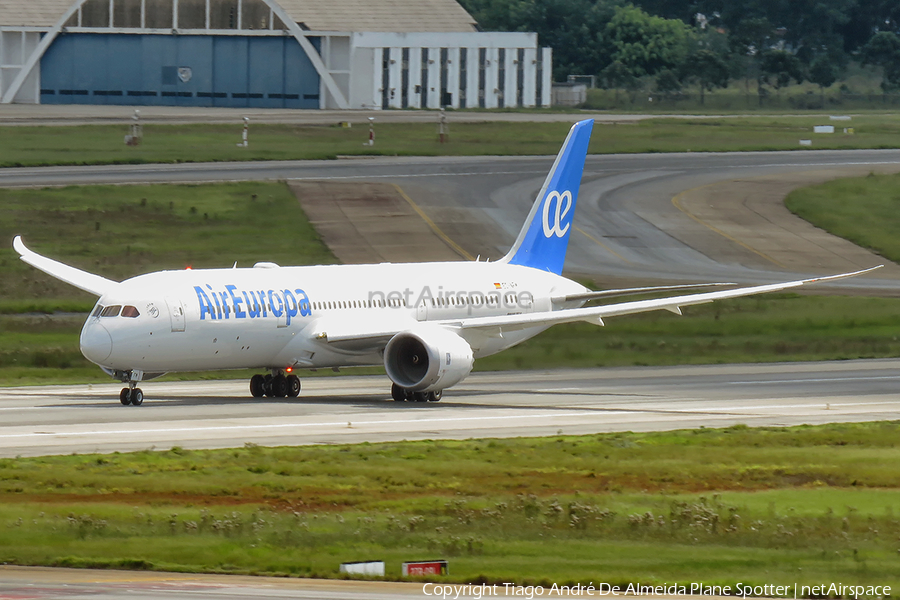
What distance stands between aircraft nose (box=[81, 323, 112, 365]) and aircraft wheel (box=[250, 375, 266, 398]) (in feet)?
20.5

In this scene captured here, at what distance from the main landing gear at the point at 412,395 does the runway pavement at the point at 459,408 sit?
0.27m

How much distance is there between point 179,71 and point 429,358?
104 metres

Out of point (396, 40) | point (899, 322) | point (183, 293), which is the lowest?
point (899, 322)

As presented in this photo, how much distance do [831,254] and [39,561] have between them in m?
62.2

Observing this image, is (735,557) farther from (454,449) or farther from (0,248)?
(0,248)

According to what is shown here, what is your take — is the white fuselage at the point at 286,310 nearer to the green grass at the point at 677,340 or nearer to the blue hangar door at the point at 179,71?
the green grass at the point at 677,340

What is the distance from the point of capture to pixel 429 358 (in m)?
41.9

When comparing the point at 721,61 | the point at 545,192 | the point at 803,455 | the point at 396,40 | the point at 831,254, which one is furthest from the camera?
the point at 721,61

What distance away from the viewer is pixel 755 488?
28.0 metres

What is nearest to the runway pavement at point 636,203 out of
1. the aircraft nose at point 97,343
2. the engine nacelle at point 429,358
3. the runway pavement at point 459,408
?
the runway pavement at point 459,408

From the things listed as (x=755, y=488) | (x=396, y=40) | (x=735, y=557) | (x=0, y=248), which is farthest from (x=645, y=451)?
(x=396, y=40)

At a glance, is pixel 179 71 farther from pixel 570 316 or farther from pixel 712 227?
pixel 570 316

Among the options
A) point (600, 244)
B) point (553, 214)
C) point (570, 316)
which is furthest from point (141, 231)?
point (570, 316)

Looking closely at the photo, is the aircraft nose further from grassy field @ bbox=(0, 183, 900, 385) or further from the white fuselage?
grassy field @ bbox=(0, 183, 900, 385)
